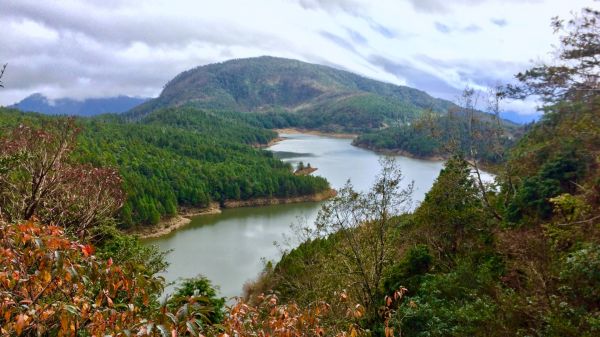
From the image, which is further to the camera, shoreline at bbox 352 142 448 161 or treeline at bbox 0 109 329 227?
shoreline at bbox 352 142 448 161

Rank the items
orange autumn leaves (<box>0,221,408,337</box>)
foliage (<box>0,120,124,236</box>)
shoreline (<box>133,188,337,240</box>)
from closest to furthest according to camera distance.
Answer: orange autumn leaves (<box>0,221,408,337</box>) < foliage (<box>0,120,124,236</box>) < shoreline (<box>133,188,337,240</box>)

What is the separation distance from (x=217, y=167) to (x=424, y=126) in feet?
160

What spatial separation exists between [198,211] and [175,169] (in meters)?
10.3

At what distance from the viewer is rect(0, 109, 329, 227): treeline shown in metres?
43.6

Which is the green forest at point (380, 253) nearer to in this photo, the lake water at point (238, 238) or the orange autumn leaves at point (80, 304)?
the orange autumn leaves at point (80, 304)

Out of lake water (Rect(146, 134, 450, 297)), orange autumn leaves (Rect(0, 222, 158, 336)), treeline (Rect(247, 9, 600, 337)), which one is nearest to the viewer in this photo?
orange autumn leaves (Rect(0, 222, 158, 336))

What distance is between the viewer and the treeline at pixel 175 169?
1716 inches

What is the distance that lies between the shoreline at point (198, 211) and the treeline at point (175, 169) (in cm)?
68

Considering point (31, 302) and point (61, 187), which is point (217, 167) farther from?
point (31, 302)

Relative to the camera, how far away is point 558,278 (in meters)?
7.88

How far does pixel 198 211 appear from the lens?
165 feet

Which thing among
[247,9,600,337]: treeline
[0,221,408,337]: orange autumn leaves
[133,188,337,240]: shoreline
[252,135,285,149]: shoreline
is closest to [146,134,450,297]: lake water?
[133,188,337,240]: shoreline

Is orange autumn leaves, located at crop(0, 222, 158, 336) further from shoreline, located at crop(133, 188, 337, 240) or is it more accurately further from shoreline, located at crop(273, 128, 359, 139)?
shoreline, located at crop(273, 128, 359, 139)

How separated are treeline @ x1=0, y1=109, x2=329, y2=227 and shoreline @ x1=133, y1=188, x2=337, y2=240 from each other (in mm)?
678
